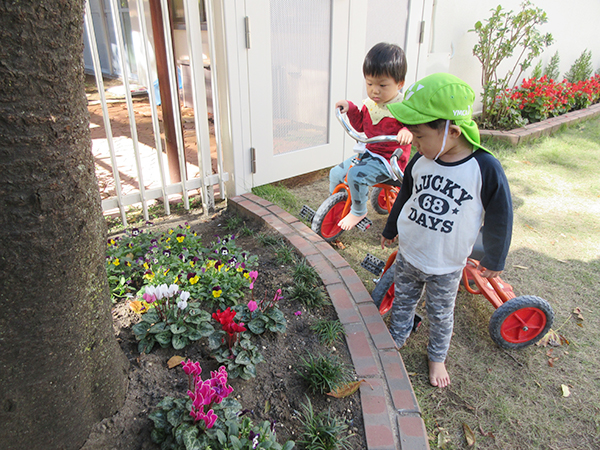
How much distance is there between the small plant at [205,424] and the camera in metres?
1.41

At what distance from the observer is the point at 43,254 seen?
1119 millimetres

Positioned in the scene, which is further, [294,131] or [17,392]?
[294,131]

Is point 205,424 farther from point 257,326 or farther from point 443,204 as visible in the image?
point 443,204

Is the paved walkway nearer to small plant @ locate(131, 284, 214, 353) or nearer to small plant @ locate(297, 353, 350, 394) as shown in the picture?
small plant @ locate(297, 353, 350, 394)

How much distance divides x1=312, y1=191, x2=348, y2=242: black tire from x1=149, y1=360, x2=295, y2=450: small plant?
1807 millimetres

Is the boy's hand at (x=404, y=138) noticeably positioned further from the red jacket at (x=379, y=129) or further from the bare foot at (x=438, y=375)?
the bare foot at (x=438, y=375)

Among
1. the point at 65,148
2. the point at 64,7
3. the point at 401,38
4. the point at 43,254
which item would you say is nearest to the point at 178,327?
the point at 43,254

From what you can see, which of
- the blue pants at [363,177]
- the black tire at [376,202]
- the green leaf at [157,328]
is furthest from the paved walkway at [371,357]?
the black tire at [376,202]

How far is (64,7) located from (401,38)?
4.35m

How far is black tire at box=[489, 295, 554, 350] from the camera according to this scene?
7.52ft

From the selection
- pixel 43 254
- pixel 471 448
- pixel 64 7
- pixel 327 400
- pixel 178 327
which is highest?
pixel 64 7

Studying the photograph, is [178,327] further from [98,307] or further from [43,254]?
[43,254]

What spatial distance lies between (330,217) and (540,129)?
16.2ft

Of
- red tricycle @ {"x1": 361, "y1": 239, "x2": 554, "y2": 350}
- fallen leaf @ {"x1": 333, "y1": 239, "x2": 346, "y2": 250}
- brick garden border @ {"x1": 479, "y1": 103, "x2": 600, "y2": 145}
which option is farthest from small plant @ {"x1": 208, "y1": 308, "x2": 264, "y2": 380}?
brick garden border @ {"x1": 479, "y1": 103, "x2": 600, "y2": 145}
